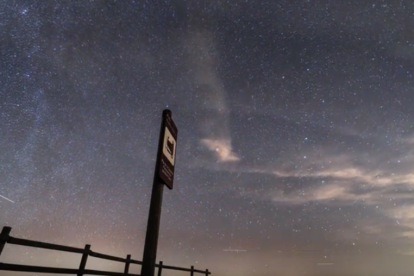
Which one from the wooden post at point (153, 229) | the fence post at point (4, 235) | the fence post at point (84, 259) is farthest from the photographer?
the fence post at point (84, 259)

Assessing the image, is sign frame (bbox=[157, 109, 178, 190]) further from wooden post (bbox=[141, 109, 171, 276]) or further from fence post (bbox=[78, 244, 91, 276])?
fence post (bbox=[78, 244, 91, 276])

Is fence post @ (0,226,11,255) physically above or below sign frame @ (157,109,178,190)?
below

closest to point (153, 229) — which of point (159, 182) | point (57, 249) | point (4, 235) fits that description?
point (159, 182)

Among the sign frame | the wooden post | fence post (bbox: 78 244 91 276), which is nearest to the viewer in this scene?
the wooden post

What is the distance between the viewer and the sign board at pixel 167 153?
297 centimetres

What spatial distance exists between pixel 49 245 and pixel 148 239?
2560 mm

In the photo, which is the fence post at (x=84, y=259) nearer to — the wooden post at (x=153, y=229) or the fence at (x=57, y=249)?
the fence at (x=57, y=249)

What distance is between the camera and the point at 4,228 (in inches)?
141

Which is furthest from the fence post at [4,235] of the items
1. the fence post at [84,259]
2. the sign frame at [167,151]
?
the sign frame at [167,151]

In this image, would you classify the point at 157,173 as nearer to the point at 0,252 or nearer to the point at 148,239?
the point at 148,239

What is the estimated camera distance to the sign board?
297 cm

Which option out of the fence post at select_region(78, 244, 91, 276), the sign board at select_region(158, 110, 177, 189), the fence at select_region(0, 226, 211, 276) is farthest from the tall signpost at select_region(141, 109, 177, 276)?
the fence post at select_region(78, 244, 91, 276)

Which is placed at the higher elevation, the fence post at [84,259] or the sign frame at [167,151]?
the sign frame at [167,151]

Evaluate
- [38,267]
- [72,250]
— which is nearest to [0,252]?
[38,267]
